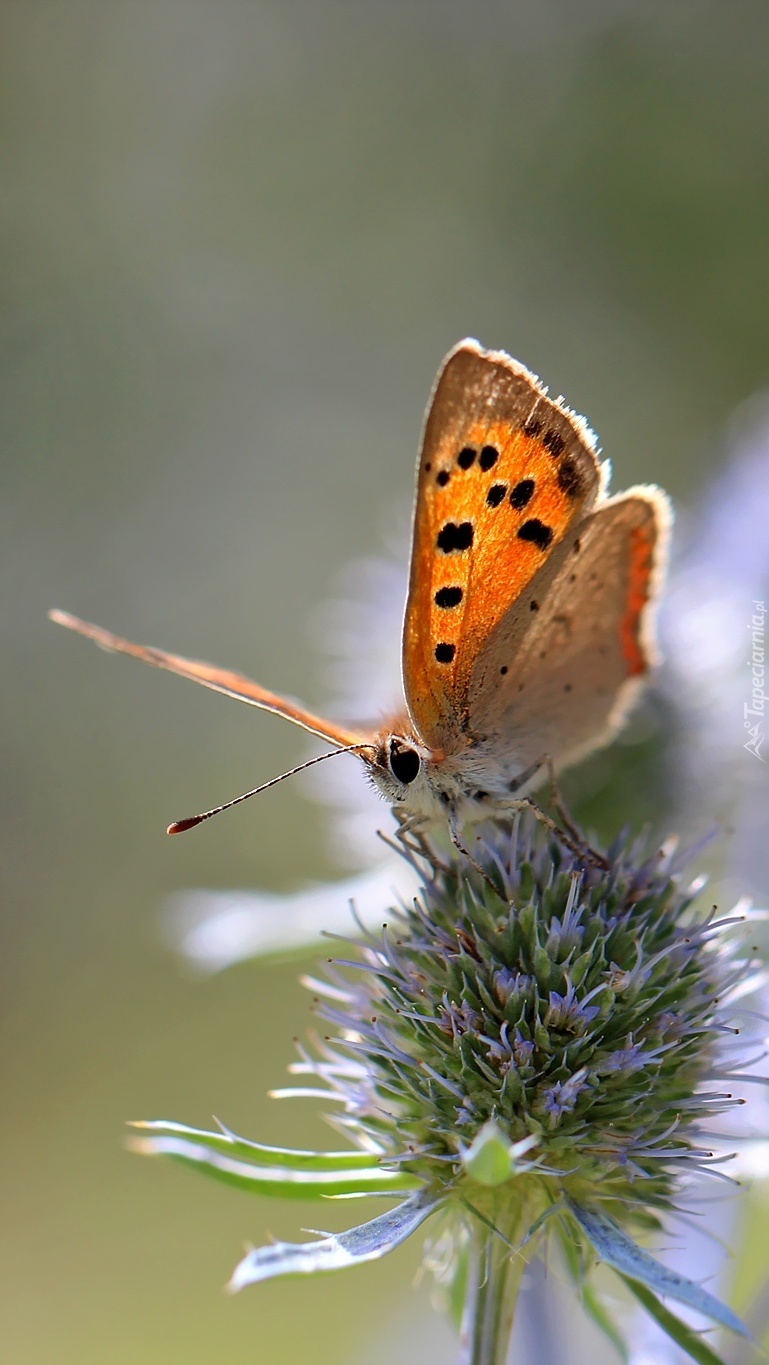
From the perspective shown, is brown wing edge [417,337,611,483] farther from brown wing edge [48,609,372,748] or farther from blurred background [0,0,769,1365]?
blurred background [0,0,769,1365]

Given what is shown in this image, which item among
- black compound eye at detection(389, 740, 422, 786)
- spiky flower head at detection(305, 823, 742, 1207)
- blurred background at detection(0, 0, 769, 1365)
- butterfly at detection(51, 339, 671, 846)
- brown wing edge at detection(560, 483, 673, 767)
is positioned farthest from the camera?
blurred background at detection(0, 0, 769, 1365)

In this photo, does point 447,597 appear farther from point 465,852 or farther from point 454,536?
point 465,852

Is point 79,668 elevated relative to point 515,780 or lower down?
elevated

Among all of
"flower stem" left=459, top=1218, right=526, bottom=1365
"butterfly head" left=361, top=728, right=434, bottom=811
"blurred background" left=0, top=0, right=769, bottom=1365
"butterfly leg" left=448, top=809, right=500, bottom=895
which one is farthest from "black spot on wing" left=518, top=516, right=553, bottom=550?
"blurred background" left=0, top=0, right=769, bottom=1365

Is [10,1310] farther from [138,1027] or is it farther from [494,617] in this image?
[494,617]

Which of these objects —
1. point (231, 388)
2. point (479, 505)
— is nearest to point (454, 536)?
point (479, 505)

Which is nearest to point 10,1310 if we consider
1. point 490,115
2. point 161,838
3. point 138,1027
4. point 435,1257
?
point 138,1027

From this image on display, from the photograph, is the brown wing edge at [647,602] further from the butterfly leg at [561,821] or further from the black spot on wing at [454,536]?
the black spot on wing at [454,536]
